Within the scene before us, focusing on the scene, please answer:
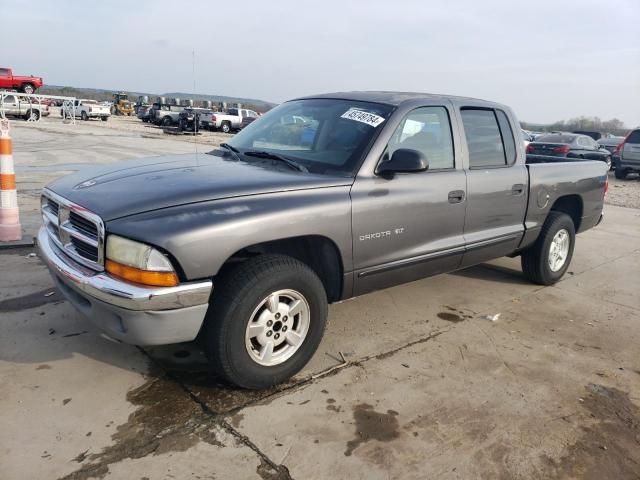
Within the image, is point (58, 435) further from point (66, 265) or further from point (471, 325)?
point (471, 325)

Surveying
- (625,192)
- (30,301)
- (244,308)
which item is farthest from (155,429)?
(625,192)

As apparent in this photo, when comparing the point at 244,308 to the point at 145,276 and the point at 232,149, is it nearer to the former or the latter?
the point at 145,276

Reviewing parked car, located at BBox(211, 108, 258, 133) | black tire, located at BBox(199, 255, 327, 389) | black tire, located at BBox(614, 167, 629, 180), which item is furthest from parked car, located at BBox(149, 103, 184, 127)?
black tire, located at BBox(199, 255, 327, 389)

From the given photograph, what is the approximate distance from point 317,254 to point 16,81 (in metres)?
41.2

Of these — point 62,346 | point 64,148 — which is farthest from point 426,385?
point 64,148

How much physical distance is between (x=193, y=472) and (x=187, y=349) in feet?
4.15

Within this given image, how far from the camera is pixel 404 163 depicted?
135 inches

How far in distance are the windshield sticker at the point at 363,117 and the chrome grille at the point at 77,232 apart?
189 cm

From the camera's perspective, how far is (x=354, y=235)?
3385 mm

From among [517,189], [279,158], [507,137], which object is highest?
[507,137]

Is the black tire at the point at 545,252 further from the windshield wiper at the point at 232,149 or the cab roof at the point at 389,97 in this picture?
the windshield wiper at the point at 232,149

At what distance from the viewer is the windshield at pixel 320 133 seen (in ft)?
11.8

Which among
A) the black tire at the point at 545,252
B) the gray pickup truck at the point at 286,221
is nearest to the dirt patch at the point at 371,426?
the gray pickup truck at the point at 286,221

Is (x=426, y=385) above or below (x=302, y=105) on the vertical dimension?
below
